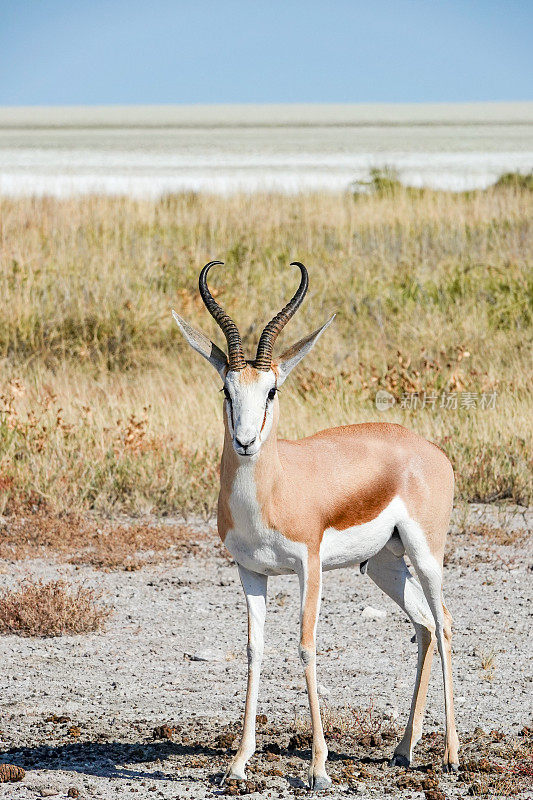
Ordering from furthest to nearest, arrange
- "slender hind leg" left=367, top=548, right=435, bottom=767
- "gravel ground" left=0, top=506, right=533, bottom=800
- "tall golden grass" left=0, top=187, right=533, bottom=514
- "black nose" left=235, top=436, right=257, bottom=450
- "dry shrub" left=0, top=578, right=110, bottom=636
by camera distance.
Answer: "tall golden grass" left=0, top=187, right=533, bottom=514 → "dry shrub" left=0, top=578, right=110, bottom=636 → "slender hind leg" left=367, top=548, right=435, bottom=767 → "gravel ground" left=0, top=506, right=533, bottom=800 → "black nose" left=235, top=436, right=257, bottom=450

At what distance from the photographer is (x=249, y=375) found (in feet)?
13.6

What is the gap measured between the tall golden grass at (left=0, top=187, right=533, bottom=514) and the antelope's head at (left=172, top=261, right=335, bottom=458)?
489 centimetres

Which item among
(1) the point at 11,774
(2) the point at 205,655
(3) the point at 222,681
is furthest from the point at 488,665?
(1) the point at 11,774

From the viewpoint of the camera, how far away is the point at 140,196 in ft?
88.3

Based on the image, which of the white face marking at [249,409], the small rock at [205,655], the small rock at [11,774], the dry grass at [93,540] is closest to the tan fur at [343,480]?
the white face marking at [249,409]

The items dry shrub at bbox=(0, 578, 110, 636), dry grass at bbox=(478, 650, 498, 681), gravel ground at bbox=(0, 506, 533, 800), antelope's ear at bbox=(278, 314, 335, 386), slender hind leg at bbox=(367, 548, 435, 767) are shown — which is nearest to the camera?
antelope's ear at bbox=(278, 314, 335, 386)

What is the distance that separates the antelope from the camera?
4.29 m

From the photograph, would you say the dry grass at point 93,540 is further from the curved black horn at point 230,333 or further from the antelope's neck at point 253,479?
the curved black horn at point 230,333

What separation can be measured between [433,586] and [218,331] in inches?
461

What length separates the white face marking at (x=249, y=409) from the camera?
4023 mm

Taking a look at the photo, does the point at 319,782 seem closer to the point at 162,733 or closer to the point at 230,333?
the point at 162,733

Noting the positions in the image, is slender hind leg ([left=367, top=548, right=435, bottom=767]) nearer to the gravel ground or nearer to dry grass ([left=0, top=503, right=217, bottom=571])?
the gravel ground

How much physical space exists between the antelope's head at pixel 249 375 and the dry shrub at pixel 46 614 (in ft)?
8.98

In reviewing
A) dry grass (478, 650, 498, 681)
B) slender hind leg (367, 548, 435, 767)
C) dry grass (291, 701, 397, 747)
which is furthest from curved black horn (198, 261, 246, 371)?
dry grass (478, 650, 498, 681)
